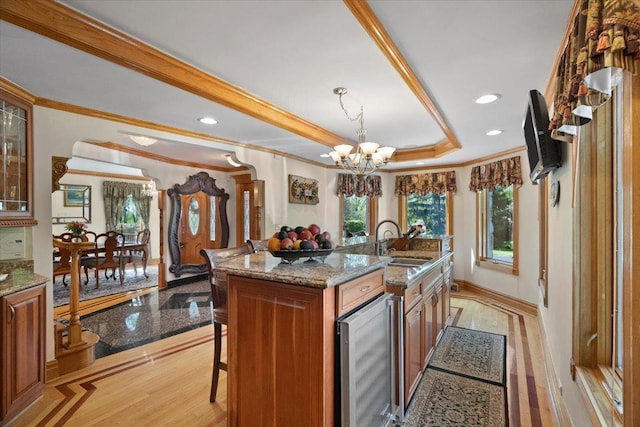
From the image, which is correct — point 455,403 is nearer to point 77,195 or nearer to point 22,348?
point 22,348

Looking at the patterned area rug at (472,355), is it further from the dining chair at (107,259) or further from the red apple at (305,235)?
the dining chair at (107,259)

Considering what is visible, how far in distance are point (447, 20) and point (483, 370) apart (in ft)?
9.05

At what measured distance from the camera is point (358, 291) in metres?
1.61

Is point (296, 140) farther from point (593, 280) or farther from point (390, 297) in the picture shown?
point (593, 280)

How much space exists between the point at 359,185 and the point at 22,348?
16.6ft

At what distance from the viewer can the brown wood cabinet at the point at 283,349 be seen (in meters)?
1.38

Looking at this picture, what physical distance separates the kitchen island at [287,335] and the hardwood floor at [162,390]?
75 cm

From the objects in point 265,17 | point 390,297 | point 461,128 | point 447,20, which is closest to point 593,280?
point 390,297

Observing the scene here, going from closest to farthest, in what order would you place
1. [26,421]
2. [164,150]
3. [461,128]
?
[26,421] → [461,128] → [164,150]

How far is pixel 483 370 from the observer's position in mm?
2727

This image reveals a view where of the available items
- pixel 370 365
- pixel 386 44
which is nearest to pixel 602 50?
pixel 386 44

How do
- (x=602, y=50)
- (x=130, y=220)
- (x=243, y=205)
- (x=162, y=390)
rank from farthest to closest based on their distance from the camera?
1. (x=130, y=220)
2. (x=243, y=205)
3. (x=162, y=390)
4. (x=602, y=50)

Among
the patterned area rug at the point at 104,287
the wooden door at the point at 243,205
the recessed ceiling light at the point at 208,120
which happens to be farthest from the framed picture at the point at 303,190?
the patterned area rug at the point at 104,287

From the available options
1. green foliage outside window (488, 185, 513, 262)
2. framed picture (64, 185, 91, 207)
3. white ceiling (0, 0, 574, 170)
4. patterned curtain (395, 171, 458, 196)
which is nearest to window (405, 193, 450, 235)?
patterned curtain (395, 171, 458, 196)
